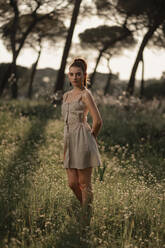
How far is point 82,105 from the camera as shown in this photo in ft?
11.2

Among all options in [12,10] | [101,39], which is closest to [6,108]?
[12,10]

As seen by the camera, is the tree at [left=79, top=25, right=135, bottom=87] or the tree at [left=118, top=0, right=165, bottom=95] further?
the tree at [left=79, top=25, right=135, bottom=87]

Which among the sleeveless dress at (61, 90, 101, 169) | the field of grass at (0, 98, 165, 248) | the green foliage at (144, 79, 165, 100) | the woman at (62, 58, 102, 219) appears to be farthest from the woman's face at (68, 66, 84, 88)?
the green foliage at (144, 79, 165, 100)

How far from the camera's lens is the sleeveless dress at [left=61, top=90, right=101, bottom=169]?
336 centimetres

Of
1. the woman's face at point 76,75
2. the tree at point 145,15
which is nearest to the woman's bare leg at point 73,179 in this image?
the woman's face at point 76,75

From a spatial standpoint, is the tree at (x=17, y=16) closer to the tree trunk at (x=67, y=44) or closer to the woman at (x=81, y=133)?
the tree trunk at (x=67, y=44)

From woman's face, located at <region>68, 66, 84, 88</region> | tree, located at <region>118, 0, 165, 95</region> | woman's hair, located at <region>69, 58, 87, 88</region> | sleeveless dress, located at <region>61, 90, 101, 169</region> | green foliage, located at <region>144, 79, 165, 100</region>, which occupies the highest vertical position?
tree, located at <region>118, 0, 165, 95</region>

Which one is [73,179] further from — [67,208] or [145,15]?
[145,15]

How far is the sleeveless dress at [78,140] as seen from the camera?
11.0 ft

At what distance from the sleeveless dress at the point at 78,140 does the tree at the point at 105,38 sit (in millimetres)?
20095

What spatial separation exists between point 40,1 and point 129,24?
642cm

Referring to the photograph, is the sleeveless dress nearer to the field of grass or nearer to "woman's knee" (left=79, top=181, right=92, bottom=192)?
"woman's knee" (left=79, top=181, right=92, bottom=192)

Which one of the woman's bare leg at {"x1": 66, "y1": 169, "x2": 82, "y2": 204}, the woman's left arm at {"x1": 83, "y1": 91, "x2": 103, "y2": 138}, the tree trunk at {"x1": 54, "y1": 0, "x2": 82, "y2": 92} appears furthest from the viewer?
the tree trunk at {"x1": 54, "y1": 0, "x2": 82, "y2": 92}

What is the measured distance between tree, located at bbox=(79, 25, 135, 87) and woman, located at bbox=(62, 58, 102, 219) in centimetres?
2000
